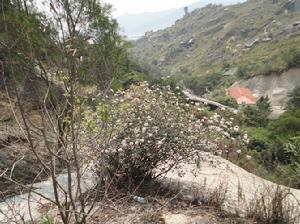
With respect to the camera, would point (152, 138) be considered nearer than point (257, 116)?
Yes

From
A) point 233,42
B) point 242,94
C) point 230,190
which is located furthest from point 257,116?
point 233,42

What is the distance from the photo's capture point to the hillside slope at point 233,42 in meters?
72.2

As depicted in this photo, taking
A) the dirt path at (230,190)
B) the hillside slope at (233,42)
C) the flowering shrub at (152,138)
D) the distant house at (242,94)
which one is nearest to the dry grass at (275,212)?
the dirt path at (230,190)

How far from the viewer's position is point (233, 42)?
9656 cm

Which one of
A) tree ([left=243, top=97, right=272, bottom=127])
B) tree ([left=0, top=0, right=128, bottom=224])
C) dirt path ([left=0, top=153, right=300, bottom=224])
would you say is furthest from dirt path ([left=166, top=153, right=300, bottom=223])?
tree ([left=243, top=97, right=272, bottom=127])

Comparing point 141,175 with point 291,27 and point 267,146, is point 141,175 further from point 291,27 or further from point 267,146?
point 291,27

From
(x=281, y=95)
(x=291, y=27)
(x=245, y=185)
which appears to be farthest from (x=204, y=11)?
(x=245, y=185)

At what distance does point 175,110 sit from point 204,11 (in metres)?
151

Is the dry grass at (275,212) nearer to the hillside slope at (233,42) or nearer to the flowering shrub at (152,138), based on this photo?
the flowering shrub at (152,138)

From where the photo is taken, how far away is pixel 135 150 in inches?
200

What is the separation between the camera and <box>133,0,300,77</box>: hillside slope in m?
72.2

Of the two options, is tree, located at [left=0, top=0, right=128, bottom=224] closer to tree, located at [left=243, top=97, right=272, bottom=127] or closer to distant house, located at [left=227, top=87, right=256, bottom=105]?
Result: tree, located at [left=243, top=97, right=272, bottom=127]

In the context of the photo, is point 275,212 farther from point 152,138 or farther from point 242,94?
point 242,94

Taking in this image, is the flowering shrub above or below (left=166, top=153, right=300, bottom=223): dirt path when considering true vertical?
above
